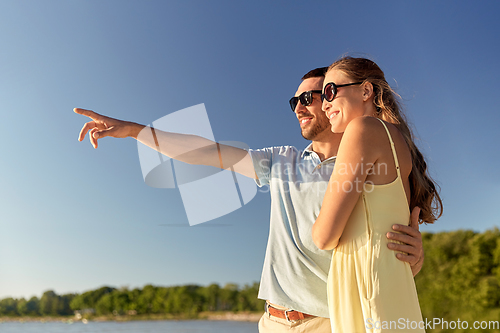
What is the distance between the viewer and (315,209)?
2.28 m

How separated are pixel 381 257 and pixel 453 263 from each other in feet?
129

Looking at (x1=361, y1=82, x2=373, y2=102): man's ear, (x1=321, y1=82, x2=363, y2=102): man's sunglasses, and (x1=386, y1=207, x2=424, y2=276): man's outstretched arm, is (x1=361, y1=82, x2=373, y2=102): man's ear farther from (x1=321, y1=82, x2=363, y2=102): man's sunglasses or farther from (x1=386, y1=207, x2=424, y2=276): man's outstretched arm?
(x1=386, y1=207, x2=424, y2=276): man's outstretched arm

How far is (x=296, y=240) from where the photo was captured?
227cm

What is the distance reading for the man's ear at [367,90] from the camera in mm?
1973

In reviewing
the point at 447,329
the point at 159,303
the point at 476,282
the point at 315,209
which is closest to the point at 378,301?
the point at 315,209

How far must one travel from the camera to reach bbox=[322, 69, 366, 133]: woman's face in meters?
1.96

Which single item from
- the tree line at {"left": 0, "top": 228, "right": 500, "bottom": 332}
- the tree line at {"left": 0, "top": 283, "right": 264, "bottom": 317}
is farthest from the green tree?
the tree line at {"left": 0, "top": 228, "right": 500, "bottom": 332}

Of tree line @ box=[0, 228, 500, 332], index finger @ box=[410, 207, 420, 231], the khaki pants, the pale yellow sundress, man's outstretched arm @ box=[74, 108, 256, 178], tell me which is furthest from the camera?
tree line @ box=[0, 228, 500, 332]

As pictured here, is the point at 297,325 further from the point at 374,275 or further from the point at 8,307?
the point at 8,307

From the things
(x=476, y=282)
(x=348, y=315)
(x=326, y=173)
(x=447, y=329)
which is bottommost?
(x=447, y=329)

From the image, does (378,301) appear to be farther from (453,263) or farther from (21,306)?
(21,306)

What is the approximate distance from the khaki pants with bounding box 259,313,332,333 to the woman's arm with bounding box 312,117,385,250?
83 centimetres

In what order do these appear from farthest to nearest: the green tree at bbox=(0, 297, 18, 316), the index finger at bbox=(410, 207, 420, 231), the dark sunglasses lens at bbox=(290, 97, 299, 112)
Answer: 1. the green tree at bbox=(0, 297, 18, 316)
2. the dark sunglasses lens at bbox=(290, 97, 299, 112)
3. the index finger at bbox=(410, 207, 420, 231)

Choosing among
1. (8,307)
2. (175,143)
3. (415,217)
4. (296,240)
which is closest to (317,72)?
(175,143)
